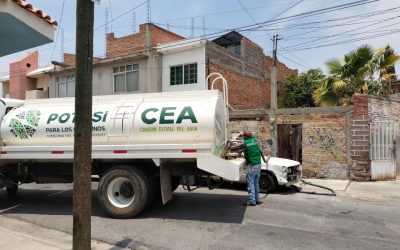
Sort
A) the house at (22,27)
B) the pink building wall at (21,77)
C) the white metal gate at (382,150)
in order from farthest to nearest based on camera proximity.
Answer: the pink building wall at (21,77) < the white metal gate at (382,150) < the house at (22,27)

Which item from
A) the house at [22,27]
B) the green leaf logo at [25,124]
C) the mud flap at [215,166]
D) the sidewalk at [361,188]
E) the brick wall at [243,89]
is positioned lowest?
the sidewalk at [361,188]

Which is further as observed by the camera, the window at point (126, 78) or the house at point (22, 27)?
the window at point (126, 78)

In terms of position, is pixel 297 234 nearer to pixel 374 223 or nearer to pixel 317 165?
pixel 374 223

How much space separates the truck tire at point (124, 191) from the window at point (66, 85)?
871 inches

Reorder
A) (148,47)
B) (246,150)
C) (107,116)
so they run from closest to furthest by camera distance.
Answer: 1. (107,116)
2. (246,150)
3. (148,47)

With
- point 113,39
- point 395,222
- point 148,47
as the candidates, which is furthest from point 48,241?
point 113,39

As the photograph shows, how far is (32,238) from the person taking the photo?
698 cm

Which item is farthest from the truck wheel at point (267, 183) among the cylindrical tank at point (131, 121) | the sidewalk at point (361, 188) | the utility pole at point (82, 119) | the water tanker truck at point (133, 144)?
the utility pole at point (82, 119)

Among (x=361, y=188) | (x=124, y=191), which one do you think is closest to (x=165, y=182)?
(x=124, y=191)

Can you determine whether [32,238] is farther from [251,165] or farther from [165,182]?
[251,165]

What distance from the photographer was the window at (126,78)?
85.4 ft

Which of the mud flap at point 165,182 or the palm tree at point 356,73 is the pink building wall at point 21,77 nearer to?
the palm tree at point 356,73

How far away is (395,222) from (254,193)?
9.76 ft

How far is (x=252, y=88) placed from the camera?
3089cm
